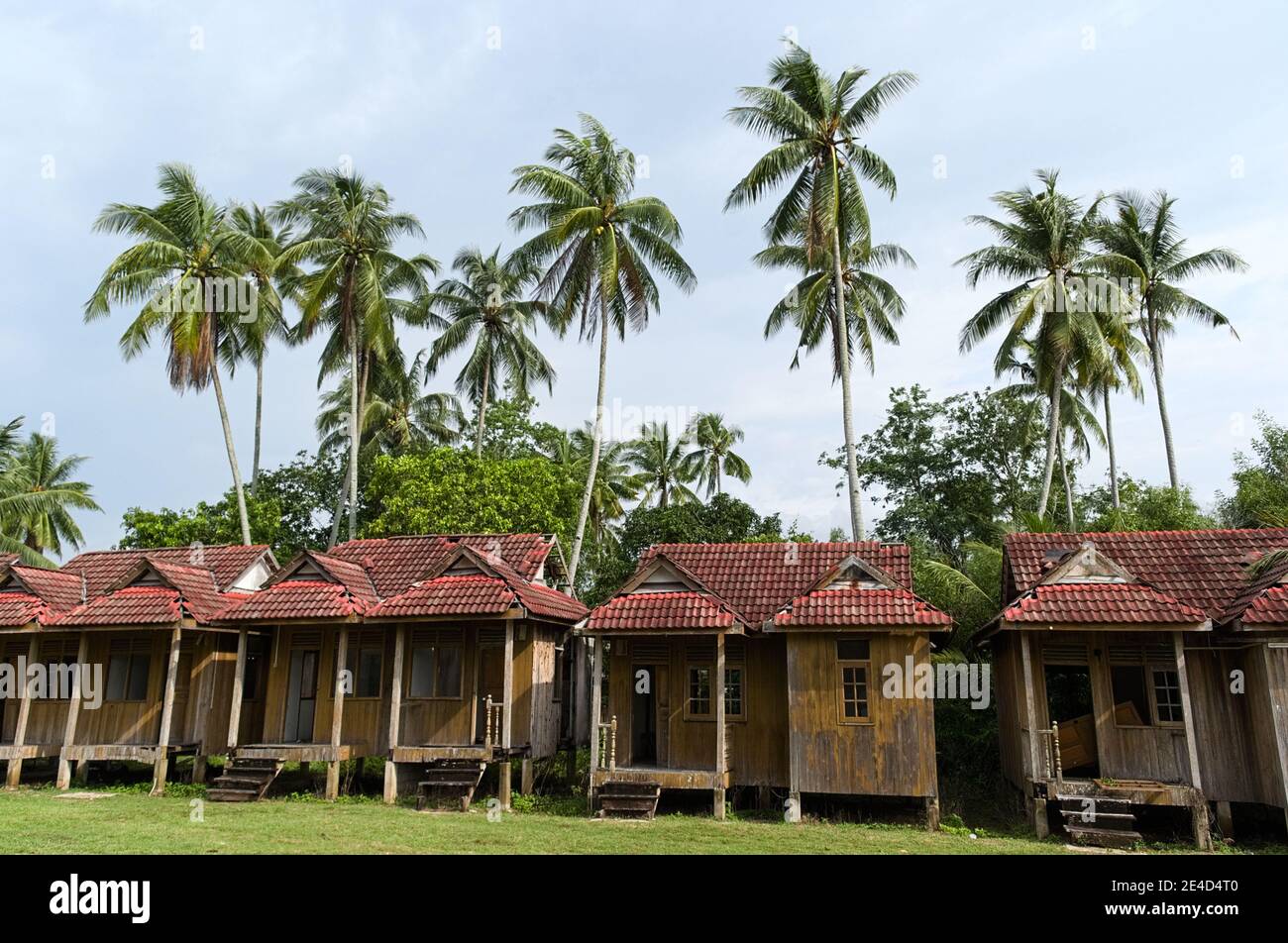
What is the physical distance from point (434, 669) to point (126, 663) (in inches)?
281

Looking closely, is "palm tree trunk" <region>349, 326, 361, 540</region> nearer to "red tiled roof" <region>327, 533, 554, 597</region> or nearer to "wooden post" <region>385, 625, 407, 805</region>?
"red tiled roof" <region>327, 533, 554, 597</region>

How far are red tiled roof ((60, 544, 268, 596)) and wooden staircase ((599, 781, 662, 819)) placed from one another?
1038 cm

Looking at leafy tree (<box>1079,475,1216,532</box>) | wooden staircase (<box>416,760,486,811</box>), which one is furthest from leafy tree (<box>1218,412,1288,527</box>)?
wooden staircase (<box>416,760,486,811</box>)

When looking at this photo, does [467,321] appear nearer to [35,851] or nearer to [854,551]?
[854,551]

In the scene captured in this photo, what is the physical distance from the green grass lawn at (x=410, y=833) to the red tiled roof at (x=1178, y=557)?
490 centimetres

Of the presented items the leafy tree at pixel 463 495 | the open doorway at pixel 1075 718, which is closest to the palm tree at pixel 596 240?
the leafy tree at pixel 463 495

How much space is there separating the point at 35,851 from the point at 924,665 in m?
12.7

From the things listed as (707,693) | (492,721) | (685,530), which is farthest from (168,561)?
(685,530)

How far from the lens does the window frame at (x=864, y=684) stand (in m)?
14.3

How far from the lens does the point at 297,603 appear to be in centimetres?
1698

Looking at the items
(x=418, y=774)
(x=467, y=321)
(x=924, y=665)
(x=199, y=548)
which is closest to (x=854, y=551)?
(x=924, y=665)

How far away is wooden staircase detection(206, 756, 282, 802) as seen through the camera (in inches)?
619

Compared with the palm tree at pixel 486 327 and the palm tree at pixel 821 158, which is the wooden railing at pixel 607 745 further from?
the palm tree at pixel 486 327
